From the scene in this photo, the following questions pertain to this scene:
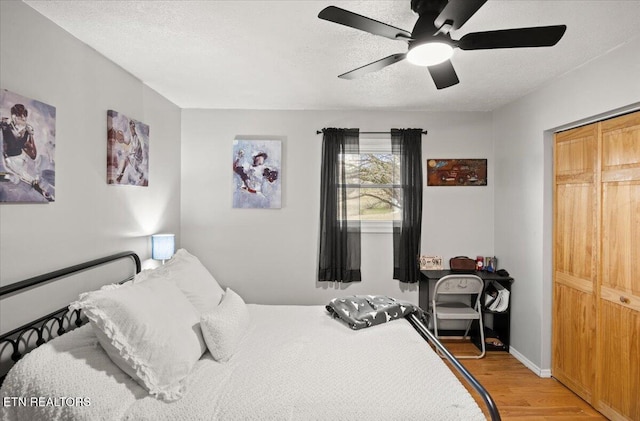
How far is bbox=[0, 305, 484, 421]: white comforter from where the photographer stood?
4.81 ft

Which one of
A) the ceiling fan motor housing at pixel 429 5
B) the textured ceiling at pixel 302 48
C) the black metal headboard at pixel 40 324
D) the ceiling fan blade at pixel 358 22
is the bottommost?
the black metal headboard at pixel 40 324

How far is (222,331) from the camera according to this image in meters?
2.06

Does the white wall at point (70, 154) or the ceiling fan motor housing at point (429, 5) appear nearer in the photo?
the ceiling fan motor housing at point (429, 5)

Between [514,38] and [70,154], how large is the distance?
255cm

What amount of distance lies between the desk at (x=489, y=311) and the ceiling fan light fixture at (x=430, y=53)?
2.52m

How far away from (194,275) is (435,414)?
168cm

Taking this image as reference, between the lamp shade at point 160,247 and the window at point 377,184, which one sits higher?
the window at point 377,184

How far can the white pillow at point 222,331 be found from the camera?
2.03 m

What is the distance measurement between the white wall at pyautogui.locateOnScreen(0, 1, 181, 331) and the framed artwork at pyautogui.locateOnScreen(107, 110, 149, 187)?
0.19ft

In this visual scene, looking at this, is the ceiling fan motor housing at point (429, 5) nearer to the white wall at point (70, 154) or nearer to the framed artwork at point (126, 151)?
the white wall at point (70, 154)

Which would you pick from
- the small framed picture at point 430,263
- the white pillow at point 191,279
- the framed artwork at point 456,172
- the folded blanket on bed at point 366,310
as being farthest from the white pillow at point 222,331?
the framed artwork at point 456,172

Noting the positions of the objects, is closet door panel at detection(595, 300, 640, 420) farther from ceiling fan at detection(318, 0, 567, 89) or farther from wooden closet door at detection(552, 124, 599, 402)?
ceiling fan at detection(318, 0, 567, 89)

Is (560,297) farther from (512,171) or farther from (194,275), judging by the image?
(194,275)

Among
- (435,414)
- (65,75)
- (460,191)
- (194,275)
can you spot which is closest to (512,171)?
(460,191)
